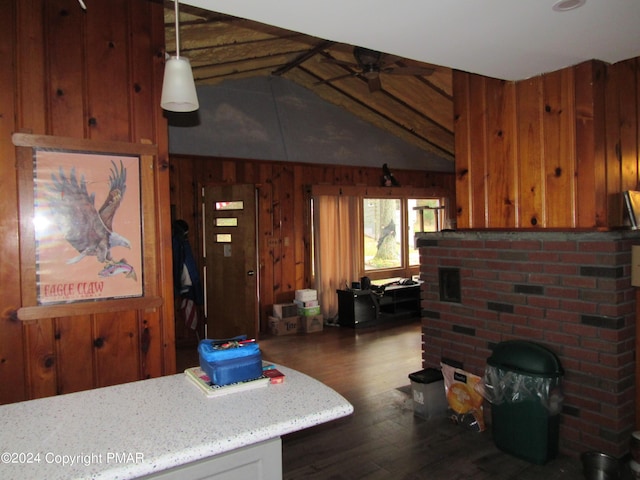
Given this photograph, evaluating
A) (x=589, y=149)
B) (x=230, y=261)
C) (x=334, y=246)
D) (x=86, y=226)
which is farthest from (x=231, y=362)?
(x=334, y=246)

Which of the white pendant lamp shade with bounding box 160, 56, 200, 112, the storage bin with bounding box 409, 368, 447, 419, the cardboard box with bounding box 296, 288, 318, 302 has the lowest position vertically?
the storage bin with bounding box 409, 368, 447, 419

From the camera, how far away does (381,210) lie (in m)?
7.56

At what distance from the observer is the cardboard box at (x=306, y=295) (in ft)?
20.6

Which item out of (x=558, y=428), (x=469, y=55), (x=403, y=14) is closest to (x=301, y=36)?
(x=469, y=55)

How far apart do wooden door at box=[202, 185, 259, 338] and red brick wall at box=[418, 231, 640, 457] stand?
299 cm

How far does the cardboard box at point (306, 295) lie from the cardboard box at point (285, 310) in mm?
129

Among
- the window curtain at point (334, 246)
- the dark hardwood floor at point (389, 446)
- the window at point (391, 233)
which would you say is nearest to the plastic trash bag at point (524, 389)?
the dark hardwood floor at point (389, 446)

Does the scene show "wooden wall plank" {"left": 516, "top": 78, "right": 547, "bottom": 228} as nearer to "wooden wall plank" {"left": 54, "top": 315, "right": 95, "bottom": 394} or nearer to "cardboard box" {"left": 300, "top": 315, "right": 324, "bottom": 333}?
"wooden wall plank" {"left": 54, "top": 315, "right": 95, "bottom": 394}

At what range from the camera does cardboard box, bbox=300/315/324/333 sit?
6.21 metres

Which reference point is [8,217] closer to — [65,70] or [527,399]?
[65,70]

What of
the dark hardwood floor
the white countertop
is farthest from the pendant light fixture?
the dark hardwood floor

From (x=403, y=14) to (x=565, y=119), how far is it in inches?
58.4

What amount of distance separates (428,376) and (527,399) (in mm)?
877

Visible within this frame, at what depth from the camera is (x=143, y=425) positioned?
1.36 metres
